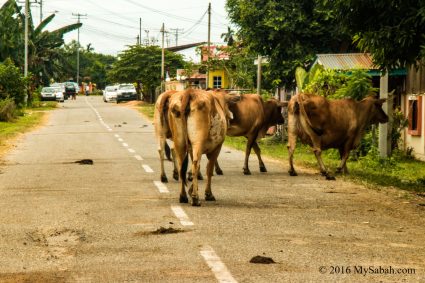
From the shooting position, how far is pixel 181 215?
30.2ft

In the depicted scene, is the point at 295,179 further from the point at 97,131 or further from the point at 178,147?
the point at 97,131

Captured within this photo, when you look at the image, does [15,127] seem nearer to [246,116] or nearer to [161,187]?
[246,116]

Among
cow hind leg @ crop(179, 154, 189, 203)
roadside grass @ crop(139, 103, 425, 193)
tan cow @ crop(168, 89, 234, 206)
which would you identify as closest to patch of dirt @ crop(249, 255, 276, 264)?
tan cow @ crop(168, 89, 234, 206)

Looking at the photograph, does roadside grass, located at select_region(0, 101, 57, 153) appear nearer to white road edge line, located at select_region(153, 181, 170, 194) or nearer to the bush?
the bush

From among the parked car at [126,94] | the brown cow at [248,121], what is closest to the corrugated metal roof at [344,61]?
the brown cow at [248,121]

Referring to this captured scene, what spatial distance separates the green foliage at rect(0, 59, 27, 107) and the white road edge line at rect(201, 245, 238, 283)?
38598 mm

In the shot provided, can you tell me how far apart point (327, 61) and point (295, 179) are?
1091 centimetres

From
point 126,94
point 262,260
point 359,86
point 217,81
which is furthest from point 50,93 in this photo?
point 262,260

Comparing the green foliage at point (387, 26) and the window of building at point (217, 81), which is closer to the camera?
the green foliage at point (387, 26)

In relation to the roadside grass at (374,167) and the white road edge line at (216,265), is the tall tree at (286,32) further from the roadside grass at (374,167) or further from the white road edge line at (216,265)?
the white road edge line at (216,265)

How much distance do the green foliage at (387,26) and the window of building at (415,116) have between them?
7615mm

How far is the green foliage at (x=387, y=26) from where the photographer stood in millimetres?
12031

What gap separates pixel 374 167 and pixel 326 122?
9.11ft

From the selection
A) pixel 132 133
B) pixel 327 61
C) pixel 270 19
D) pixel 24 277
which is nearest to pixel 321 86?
pixel 327 61
